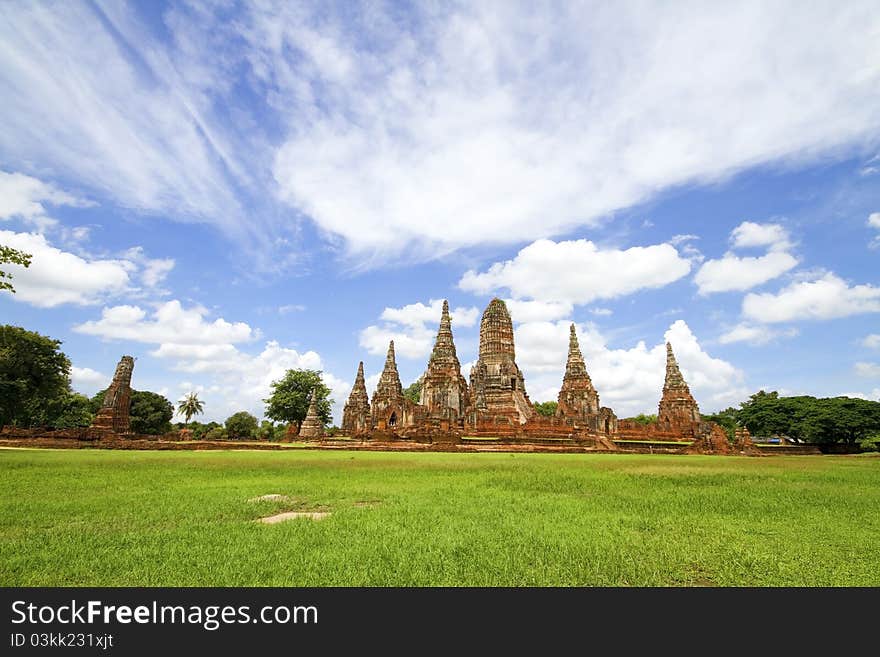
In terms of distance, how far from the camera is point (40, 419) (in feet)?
152

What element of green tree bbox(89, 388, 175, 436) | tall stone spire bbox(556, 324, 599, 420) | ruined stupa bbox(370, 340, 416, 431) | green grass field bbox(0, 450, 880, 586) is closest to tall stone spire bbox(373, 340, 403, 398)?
ruined stupa bbox(370, 340, 416, 431)

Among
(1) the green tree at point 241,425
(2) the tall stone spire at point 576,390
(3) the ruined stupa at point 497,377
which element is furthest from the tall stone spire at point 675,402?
(1) the green tree at point 241,425

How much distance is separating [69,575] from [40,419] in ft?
184

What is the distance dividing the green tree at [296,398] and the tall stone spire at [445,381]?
1786 cm

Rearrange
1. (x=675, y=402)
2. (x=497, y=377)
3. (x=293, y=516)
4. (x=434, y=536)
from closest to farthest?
(x=434, y=536)
(x=293, y=516)
(x=497, y=377)
(x=675, y=402)

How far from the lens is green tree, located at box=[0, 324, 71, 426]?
34306 millimetres

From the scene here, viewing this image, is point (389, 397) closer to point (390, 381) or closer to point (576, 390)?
point (390, 381)

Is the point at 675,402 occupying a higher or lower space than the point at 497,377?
lower

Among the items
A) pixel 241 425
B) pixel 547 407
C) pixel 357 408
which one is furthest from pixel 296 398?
pixel 547 407

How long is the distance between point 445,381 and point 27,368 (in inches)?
1270

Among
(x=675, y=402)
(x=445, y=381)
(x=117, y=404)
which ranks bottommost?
(x=117, y=404)

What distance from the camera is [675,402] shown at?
4325 centimetres

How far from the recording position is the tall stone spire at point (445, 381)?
36.4 metres

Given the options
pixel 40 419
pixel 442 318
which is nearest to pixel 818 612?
pixel 442 318
